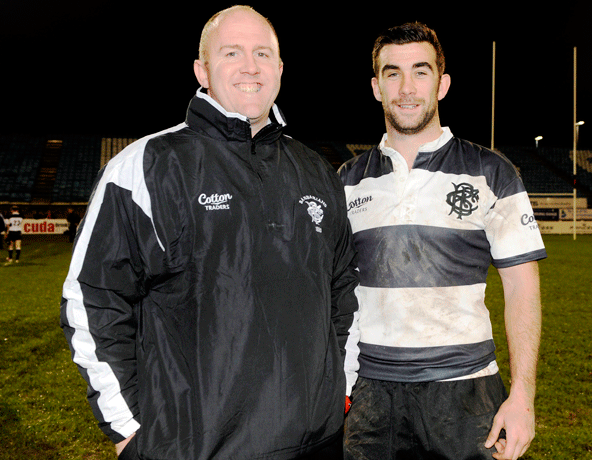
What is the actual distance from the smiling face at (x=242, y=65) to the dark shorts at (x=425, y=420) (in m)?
1.31

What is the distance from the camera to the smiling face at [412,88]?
234cm

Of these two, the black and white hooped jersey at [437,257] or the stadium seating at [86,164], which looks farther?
the stadium seating at [86,164]

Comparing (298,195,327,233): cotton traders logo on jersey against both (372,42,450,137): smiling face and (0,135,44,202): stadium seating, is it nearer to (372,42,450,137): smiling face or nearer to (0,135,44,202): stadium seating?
(372,42,450,137): smiling face

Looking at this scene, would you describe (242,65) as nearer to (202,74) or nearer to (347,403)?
(202,74)

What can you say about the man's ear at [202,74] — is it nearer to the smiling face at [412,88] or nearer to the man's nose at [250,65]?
the man's nose at [250,65]

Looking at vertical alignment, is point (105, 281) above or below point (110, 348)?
above

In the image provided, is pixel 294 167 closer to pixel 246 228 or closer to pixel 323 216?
pixel 323 216

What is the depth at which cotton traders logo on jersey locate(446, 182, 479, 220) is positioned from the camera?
7.25ft

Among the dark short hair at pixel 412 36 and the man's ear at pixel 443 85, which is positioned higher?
the dark short hair at pixel 412 36

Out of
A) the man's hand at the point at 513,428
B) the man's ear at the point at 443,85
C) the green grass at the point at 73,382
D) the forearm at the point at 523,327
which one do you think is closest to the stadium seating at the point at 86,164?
the green grass at the point at 73,382

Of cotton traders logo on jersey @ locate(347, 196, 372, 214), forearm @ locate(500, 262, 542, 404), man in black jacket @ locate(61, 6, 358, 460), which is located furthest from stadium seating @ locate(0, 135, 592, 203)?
forearm @ locate(500, 262, 542, 404)

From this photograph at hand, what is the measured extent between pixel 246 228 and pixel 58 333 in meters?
6.16

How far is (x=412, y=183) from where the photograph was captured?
2277mm

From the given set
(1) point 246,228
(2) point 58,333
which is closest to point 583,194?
(2) point 58,333
